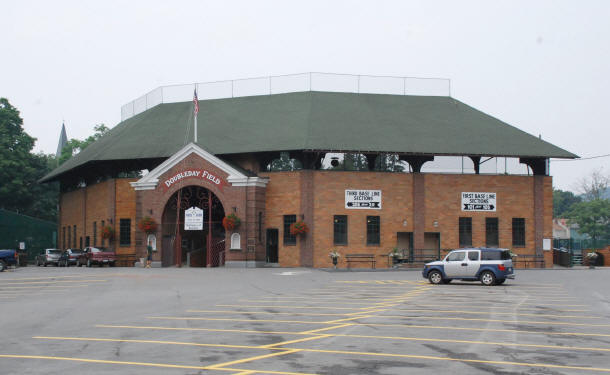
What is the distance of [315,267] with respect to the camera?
4803 centimetres

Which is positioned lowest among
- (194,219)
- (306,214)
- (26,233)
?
(26,233)

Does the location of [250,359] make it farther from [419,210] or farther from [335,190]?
[419,210]

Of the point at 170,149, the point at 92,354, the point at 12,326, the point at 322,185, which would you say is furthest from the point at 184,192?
the point at 92,354

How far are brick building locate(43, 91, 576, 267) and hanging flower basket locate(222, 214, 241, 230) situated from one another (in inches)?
18.8

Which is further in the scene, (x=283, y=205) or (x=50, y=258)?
(x=50, y=258)

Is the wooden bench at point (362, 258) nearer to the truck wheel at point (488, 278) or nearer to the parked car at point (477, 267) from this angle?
the parked car at point (477, 267)

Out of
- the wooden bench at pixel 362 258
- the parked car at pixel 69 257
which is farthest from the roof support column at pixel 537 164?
the parked car at pixel 69 257

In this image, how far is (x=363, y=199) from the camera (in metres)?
48.7

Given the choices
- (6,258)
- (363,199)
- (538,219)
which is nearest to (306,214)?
(363,199)

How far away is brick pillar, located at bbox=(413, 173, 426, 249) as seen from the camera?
49188 mm

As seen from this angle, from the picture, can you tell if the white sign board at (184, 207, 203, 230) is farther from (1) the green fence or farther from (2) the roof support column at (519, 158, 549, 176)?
(1) the green fence

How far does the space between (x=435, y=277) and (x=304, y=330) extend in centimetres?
1764

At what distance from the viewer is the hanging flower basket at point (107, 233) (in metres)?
53.4

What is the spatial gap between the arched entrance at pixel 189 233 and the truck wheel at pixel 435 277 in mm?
19526
